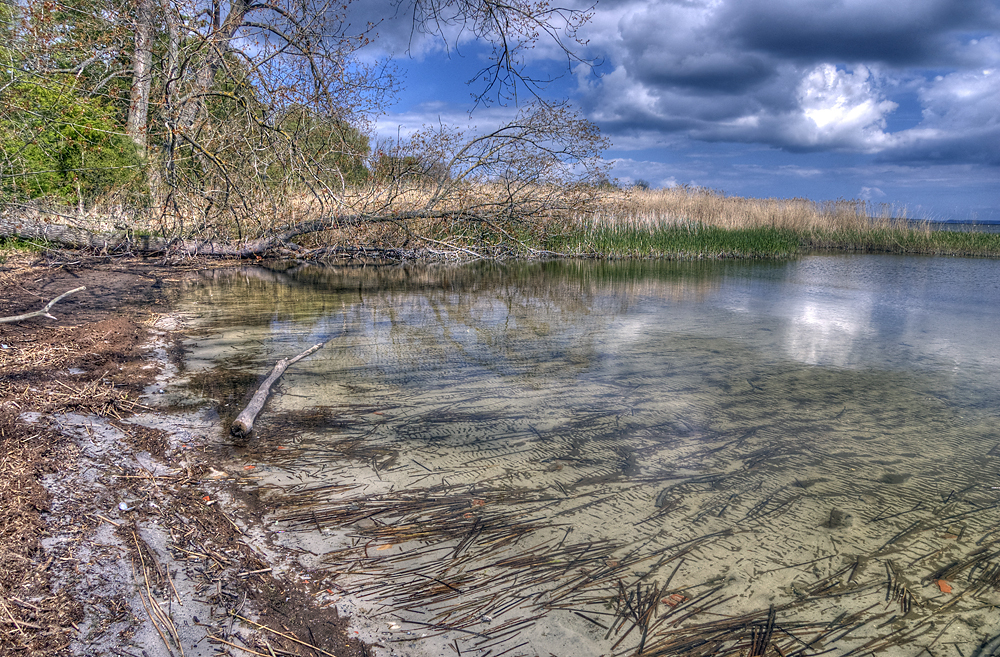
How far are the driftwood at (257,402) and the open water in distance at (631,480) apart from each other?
0.27ft

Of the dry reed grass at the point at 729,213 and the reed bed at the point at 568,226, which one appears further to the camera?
the dry reed grass at the point at 729,213

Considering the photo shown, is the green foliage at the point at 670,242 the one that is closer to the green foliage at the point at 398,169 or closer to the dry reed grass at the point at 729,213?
the dry reed grass at the point at 729,213

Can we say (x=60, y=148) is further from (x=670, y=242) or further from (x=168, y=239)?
(x=670, y=242)

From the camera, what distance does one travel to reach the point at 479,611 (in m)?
1.82

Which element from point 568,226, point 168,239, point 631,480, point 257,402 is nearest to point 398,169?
point 168,239

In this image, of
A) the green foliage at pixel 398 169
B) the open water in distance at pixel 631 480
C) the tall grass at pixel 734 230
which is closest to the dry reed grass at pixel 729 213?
the tall grass at pixel 734 230

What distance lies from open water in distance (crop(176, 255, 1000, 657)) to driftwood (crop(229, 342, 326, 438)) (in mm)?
83

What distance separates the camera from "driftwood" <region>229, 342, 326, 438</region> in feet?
9.91

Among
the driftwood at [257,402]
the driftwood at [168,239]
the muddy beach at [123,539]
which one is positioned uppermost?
the driftwood at [168,239]

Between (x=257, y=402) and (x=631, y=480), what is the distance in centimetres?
210

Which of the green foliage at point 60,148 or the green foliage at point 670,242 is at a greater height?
the green foliage at point 60,148

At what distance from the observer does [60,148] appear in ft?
29.2

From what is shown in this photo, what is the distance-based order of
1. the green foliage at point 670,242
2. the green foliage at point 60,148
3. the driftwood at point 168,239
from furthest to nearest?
the green foliage at point 670,242 < the driftwood at point 168,239 < the green foliage at point 60,148

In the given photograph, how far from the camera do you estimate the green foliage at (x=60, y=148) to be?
6539mm
